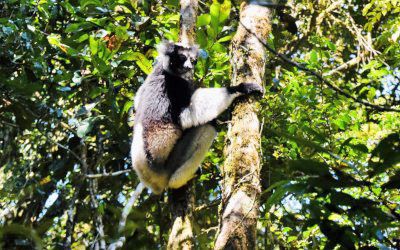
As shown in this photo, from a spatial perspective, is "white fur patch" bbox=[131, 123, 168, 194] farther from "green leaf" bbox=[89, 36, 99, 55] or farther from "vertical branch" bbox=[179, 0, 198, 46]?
"vertical branch" bbox=[179, 0, 198, 46]

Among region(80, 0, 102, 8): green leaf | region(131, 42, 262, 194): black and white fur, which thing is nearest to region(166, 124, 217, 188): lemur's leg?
region(131, 42, 262, 194): black and white fur

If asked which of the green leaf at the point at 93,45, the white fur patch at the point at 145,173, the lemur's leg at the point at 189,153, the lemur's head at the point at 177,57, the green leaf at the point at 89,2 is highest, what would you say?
the green leaf at the point at 89,2

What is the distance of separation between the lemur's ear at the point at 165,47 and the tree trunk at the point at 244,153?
2.75ft

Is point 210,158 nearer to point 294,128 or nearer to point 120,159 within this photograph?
point 294,128

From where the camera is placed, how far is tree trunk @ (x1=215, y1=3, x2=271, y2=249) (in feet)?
9.24

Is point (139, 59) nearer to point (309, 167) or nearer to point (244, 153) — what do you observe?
point (244, 153)

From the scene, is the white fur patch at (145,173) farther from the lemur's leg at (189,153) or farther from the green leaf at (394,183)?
the green leaf at (394,183)

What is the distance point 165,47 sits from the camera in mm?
4414

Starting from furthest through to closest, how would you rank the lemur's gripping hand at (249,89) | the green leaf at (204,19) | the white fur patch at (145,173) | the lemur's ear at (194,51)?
the white fur patch at (145,173) < the green leaf at (204,19) < the lemur's ear at (194,51) < the lemur's gripping hand at (249,89)

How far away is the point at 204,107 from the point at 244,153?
1062 millimetres

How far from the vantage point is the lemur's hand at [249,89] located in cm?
353

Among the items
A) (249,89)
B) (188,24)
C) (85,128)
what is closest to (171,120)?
(85,128)

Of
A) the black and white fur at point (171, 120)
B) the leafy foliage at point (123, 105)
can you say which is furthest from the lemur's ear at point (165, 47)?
the leafy foliage at point (123, 105)

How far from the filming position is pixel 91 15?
440cm
